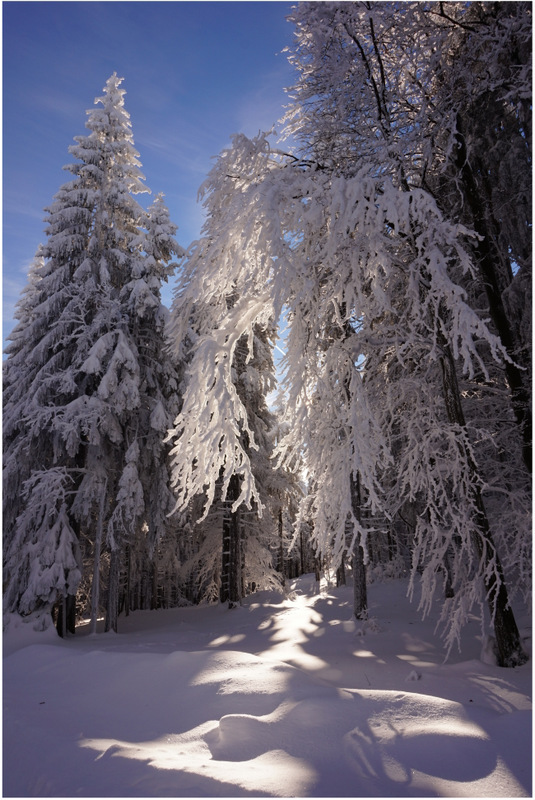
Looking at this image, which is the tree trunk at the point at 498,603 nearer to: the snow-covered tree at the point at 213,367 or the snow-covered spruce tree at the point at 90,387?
the snow-covered tree at the point at 213,367

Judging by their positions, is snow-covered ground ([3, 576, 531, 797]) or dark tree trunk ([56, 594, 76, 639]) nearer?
snow-covered ground ([3, 576, 531, 797])

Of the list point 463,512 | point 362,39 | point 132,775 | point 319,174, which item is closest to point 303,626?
point 463,512

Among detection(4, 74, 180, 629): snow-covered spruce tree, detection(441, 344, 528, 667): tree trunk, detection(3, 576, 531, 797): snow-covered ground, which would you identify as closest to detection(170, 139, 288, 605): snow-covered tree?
detection(3, 576, 531, 797): snow-covered ground

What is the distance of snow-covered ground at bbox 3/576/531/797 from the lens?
2928 mm

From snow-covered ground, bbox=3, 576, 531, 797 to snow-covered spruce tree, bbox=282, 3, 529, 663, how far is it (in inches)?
88.9

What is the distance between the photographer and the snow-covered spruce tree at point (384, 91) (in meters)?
6.23

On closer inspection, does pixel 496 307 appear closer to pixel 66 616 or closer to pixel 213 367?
pixel 213 367

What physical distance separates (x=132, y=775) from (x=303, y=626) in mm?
8109

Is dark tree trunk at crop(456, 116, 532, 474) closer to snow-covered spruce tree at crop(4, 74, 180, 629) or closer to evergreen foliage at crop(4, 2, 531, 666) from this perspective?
evergreen foliage at crop(4, 2, 531, 666)

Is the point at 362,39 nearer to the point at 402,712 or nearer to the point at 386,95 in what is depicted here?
the point at 386,95

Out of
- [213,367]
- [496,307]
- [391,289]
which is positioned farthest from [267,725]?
[496,307]

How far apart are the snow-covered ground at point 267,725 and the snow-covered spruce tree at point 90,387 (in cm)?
454

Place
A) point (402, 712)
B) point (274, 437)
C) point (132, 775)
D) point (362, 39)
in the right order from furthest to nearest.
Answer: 1. point (274, 437)
2. point (362, 39)
3. point (402, 712)
4. point (132, 775)

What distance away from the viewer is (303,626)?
10.5 meters
